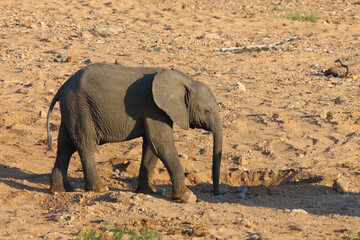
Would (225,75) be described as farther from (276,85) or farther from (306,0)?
(306,0)

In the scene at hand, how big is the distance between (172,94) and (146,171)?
106 centimetres

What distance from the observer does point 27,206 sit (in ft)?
22.1

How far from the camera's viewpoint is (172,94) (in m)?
7.00


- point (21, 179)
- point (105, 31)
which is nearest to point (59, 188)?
point (21, 179)

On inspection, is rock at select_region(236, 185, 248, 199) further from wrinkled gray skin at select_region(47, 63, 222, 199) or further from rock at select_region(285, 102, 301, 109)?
rock at select_region(285, 102, 301, 109)

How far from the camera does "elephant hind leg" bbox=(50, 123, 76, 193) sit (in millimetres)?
7418

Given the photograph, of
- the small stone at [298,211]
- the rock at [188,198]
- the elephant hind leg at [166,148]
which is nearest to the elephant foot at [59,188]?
the elephant hind leg at [166,148]

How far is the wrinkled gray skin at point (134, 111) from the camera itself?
7.05m

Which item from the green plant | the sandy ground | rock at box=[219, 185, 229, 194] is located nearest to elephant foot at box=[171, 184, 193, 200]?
the sandy ground

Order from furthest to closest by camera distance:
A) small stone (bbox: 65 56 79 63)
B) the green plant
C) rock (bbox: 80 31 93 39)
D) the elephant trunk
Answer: the green plant
rock (bbox: 80 31 93 39)
small stone (bbox: 65 56 79 63)
the elephant trunk

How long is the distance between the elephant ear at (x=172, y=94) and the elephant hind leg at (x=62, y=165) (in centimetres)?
129

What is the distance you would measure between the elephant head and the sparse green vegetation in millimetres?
1745

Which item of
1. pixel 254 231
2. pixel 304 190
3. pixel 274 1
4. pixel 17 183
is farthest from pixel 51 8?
pixel 254 231

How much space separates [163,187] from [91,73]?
178 centimetres
